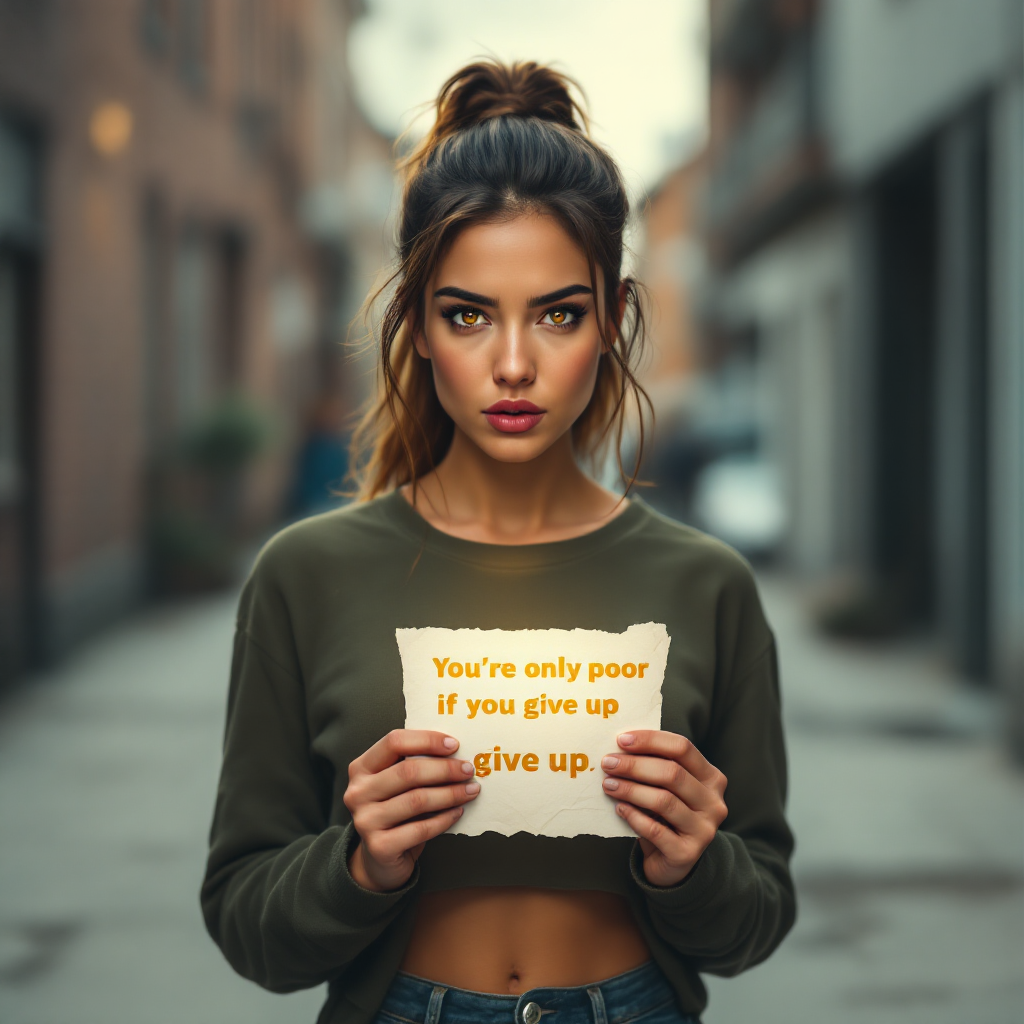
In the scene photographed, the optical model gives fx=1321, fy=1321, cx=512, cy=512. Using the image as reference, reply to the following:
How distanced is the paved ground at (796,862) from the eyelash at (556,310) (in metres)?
2.94

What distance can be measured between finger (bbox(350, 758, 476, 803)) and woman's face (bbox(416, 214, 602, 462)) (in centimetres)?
41

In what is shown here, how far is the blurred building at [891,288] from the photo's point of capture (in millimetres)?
7871

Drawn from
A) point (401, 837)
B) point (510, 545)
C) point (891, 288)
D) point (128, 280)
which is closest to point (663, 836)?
point (401, 837)

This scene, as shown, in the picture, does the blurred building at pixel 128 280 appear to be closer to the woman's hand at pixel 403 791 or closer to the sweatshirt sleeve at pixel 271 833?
the sweatshirt sleeve at pixel 271 833

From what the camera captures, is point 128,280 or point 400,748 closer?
point 400,748

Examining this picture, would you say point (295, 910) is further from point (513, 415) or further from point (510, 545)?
point (513, 415)

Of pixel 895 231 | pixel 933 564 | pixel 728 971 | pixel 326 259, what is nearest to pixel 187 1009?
pixel 728 971

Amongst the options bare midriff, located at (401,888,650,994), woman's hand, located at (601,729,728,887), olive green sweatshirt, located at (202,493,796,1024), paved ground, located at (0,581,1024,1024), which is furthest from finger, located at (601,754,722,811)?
paved ground, located at (0,581,1024,1024)

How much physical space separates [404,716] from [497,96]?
2.83 ft

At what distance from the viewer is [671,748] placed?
1.51 meters

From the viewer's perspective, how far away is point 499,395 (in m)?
1.66

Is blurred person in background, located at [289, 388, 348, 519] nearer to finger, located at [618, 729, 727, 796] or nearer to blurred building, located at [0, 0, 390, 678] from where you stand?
blurred building, located at [0, 0, 390, 678]

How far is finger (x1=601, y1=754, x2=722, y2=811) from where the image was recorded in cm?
151

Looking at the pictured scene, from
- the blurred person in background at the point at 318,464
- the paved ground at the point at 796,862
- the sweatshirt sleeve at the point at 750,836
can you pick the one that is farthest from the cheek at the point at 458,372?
the blurred person in background at the point at 318,464
